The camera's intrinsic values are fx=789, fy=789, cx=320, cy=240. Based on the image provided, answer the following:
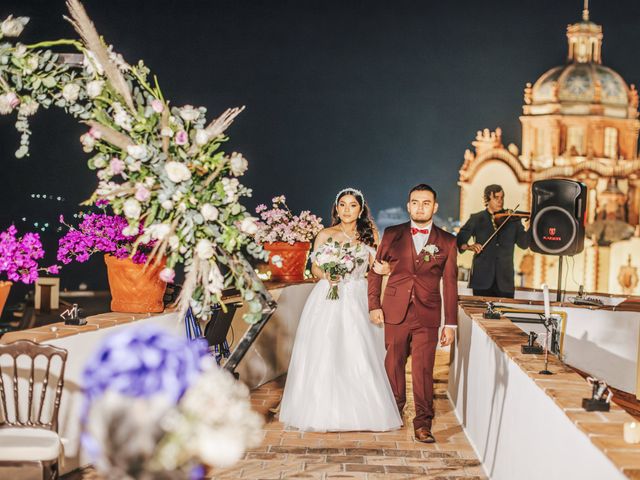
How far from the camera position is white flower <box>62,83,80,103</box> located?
9.69ft

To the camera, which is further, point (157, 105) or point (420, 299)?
point (420, 299)

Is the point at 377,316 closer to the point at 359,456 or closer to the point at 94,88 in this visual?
the point at 359,456

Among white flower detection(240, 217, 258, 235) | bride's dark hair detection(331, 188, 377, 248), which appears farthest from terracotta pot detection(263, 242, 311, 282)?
white flower detection(240, 217, 258, 235)

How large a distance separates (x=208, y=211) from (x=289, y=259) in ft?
16.4

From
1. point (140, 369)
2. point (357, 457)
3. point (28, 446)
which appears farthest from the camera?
point (357, 457)

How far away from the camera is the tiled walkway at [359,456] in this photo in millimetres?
4457

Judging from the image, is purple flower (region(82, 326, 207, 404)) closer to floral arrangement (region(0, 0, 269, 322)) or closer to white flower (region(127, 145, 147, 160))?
floral arrangement (region(0, 0, 269, 322))

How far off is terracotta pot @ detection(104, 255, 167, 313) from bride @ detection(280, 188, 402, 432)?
3.89ft

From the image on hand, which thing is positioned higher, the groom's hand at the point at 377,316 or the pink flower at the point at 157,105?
the pink flower at the point at 157,105

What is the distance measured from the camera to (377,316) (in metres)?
5.41

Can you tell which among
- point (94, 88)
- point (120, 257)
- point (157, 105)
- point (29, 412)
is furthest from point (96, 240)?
point (157, 105)

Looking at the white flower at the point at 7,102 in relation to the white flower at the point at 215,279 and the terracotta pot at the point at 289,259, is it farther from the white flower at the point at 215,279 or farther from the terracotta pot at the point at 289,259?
the terracotta pot at the point at 289,259

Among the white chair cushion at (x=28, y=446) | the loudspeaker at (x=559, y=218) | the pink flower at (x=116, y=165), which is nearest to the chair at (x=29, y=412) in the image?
the white chair cushion at (x=28, y=446)

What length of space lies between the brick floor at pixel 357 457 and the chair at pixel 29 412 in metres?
0.57
